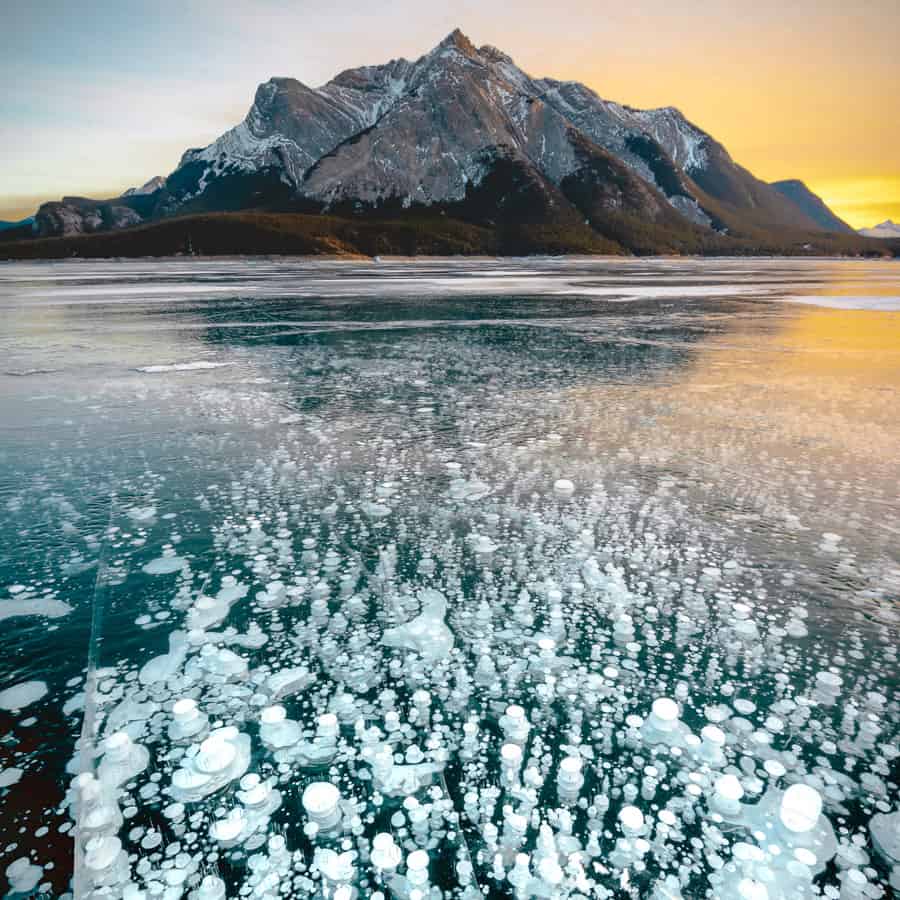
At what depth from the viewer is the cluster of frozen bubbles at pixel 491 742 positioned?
9.43 ft

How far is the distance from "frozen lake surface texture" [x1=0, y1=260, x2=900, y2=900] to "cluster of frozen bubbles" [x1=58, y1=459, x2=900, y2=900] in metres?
0.02

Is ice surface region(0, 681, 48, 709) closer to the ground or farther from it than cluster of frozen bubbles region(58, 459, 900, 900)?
closer to the ground

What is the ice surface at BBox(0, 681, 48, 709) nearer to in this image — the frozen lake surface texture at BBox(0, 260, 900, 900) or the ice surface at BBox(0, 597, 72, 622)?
the frozen lake surface texture at BBox(0, 260, 900, 900)

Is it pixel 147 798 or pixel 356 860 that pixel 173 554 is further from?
Answer: pixel 356 860

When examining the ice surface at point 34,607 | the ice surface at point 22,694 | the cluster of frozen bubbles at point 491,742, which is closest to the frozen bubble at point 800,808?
the cluster of frozen bubbles at point 491,742

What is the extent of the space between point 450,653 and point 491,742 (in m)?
0.91

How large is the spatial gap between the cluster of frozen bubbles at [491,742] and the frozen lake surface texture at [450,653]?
0.02 m

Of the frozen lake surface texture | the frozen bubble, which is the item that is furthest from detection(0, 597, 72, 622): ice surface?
the frozen bubble

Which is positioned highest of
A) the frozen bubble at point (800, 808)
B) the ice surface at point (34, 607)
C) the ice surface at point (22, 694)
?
the frozen bubble at point (800, 808)

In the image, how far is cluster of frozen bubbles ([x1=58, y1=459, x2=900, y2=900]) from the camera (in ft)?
9.43

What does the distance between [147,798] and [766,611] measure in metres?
4.61

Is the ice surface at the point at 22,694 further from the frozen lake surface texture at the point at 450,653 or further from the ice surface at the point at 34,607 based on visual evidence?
the ice surface at the point at 34,607

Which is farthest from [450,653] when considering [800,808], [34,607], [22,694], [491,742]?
[34,607]

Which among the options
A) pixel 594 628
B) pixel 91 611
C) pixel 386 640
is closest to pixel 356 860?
pixel 386 640
